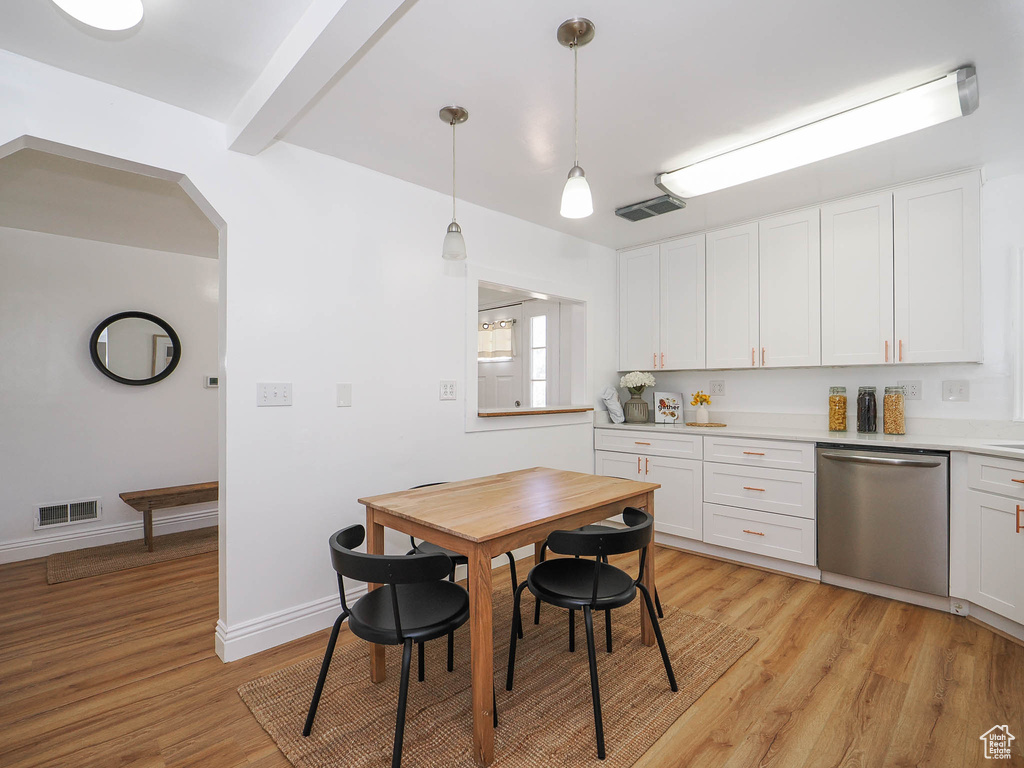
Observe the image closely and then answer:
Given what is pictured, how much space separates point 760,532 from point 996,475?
125 cm

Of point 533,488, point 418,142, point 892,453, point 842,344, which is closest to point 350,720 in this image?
point 533,488

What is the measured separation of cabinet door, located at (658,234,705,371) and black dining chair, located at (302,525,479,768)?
9.30ft

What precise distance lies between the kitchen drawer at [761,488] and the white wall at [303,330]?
169 cm

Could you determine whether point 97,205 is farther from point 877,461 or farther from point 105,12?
point 877,461

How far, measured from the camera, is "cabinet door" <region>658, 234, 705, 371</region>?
3.88m

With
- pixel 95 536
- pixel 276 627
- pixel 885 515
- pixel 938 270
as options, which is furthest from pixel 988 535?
pixel 95 536

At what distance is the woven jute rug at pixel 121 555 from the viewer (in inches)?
133

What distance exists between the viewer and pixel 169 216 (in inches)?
135

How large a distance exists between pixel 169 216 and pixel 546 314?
122 inches

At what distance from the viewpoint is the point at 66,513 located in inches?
151

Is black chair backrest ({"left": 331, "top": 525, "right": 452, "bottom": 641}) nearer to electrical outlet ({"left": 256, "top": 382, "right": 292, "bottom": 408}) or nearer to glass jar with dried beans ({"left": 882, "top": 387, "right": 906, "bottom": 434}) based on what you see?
electrical outlet ({"left": 256, "top": 382, "right": 292, "bottom": 408})

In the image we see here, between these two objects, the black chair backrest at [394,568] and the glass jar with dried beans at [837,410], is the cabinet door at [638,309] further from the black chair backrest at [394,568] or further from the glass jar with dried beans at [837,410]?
the black chair backrest at [394,568]

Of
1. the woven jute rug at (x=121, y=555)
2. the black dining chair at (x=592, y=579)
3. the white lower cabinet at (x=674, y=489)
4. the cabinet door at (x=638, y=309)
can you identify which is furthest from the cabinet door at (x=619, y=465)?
the woven jute rug at (x=121, y=555)

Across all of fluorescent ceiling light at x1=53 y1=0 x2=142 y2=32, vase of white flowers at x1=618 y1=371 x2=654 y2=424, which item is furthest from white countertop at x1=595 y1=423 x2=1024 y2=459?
fluorescent ceiling light at x1=53 y1=0 x2=142 y2=32
